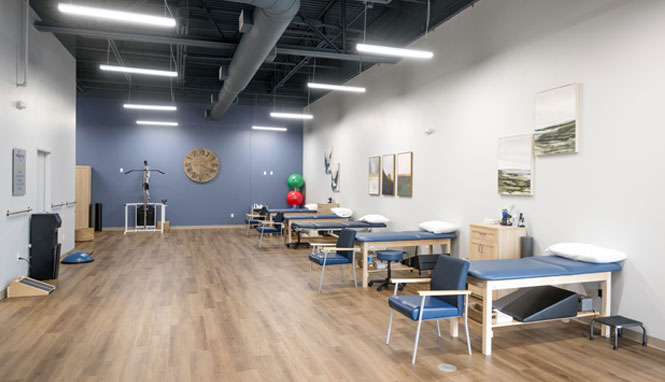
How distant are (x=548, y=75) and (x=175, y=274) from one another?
5.97m

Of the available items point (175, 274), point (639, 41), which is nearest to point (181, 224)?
point (175, 274)

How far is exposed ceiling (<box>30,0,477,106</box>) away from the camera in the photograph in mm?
6964

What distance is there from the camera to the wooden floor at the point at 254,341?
128 inches

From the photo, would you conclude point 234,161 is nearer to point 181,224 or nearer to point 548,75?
point 181,224

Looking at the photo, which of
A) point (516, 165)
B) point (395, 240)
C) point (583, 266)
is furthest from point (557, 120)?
point (395, 240)

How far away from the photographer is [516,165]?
5.32m

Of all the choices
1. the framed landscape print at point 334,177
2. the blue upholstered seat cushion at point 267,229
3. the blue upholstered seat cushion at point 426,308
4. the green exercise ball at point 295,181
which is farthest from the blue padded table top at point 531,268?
the green exercise ball at point 295,181

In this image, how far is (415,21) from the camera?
7.28 meters

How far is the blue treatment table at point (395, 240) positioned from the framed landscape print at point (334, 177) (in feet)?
16.5

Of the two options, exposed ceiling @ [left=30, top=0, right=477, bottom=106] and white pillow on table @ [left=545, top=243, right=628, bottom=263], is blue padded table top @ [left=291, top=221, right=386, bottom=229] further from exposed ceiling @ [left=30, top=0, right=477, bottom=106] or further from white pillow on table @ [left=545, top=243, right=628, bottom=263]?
white pillow on table @ [left=545, top=243, right=628, bottom=263]

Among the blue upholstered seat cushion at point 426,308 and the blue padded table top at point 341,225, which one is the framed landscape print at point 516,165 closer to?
the blue upholstered seat cushion at point 426,308

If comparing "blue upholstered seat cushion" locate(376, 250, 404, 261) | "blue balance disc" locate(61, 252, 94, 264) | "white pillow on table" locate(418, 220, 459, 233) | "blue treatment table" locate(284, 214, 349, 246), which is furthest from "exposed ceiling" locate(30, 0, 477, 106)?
"blue balance disc" locate(61, 252, 94, 264)

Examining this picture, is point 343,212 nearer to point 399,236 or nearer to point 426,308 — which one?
point 399,236

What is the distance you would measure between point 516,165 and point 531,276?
6.32ft
